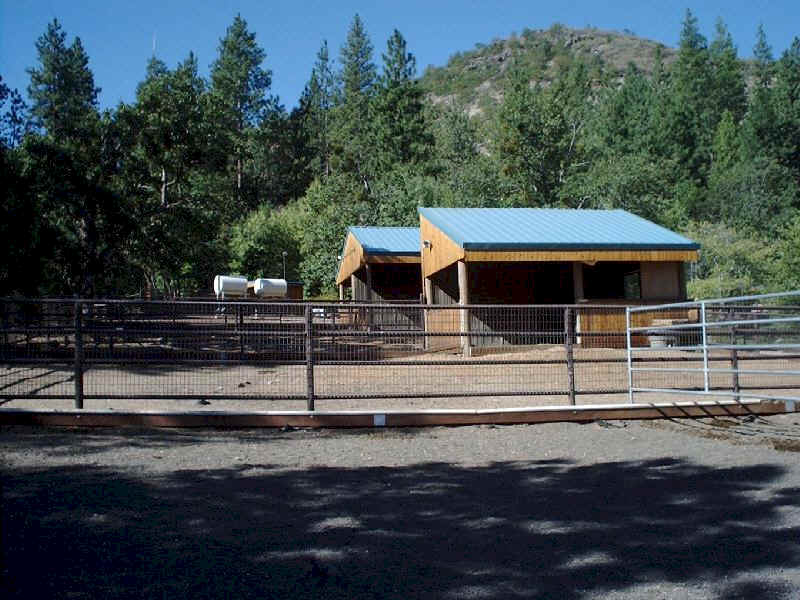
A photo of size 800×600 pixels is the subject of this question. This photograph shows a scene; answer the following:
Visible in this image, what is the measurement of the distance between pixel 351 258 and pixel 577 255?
1207 cm

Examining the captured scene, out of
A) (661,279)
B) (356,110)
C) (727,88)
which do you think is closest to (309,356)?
(661,279)

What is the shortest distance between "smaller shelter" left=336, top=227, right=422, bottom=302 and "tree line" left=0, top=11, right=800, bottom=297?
5464mm

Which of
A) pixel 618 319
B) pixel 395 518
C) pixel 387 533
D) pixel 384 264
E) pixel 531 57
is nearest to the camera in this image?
pixel 387 533

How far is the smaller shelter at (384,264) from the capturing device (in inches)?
1013

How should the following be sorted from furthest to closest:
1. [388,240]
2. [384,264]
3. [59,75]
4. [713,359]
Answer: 1. [59,75]
2. [388,240]
3. [384,264]
4. [713,359]

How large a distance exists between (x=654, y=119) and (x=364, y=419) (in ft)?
208

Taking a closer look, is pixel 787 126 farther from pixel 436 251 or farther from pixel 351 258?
pixel 436 251

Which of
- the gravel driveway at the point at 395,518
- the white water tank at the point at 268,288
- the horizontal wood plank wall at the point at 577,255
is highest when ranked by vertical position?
the white water tank at the point at 268,288

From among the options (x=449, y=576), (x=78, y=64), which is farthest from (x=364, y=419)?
(x=78, y=64)

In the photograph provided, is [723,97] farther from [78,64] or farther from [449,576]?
[449,576]

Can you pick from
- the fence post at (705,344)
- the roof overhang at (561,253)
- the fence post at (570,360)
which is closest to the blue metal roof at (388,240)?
the roof overhang at (561,253)

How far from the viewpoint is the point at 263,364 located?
10852 mm

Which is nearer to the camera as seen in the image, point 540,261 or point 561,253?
point 561,253

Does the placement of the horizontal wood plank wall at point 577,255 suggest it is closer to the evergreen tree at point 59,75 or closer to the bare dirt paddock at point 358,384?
the bare dirt paddock at point 358,384
